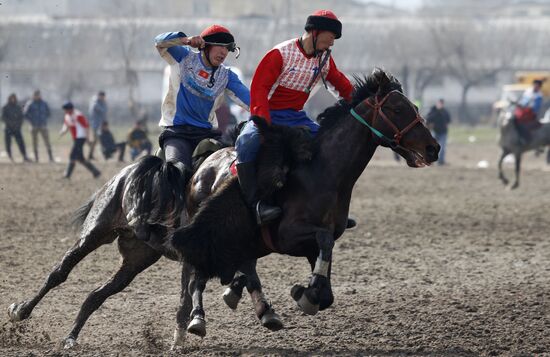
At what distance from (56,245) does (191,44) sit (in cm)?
549

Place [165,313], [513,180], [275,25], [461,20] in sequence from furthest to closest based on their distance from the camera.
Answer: [461,20], [275,25], [513,180], [165,313]

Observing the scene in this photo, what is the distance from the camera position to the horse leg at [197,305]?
703cm

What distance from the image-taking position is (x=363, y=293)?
9273mm

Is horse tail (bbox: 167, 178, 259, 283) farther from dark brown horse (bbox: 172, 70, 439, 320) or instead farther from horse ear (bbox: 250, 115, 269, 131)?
horse ear (bbox: 250, 115, 269, 131)

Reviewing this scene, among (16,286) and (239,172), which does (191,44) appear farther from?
(16,286)

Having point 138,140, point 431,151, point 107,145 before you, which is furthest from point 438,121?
point 431,151

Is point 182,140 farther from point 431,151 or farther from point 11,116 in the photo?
point 11,116

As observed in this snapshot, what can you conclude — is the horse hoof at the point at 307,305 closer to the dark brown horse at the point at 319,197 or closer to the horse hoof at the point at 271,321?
the dark brown horse at the point at 319,197

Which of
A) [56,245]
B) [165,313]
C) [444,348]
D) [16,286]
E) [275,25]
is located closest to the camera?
[444,348]

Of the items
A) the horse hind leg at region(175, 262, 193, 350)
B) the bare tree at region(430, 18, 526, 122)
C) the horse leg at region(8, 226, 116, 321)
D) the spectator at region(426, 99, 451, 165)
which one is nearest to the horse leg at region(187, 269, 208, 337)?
the horse hind leg at region(175, 262, 193, 350)

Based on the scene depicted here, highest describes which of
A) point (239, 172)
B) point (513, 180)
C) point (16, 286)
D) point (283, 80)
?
point (283, 80)

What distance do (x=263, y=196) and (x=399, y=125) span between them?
1063mm

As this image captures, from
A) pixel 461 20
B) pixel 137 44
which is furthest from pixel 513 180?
pixel 461 20

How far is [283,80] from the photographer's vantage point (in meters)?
7.20
